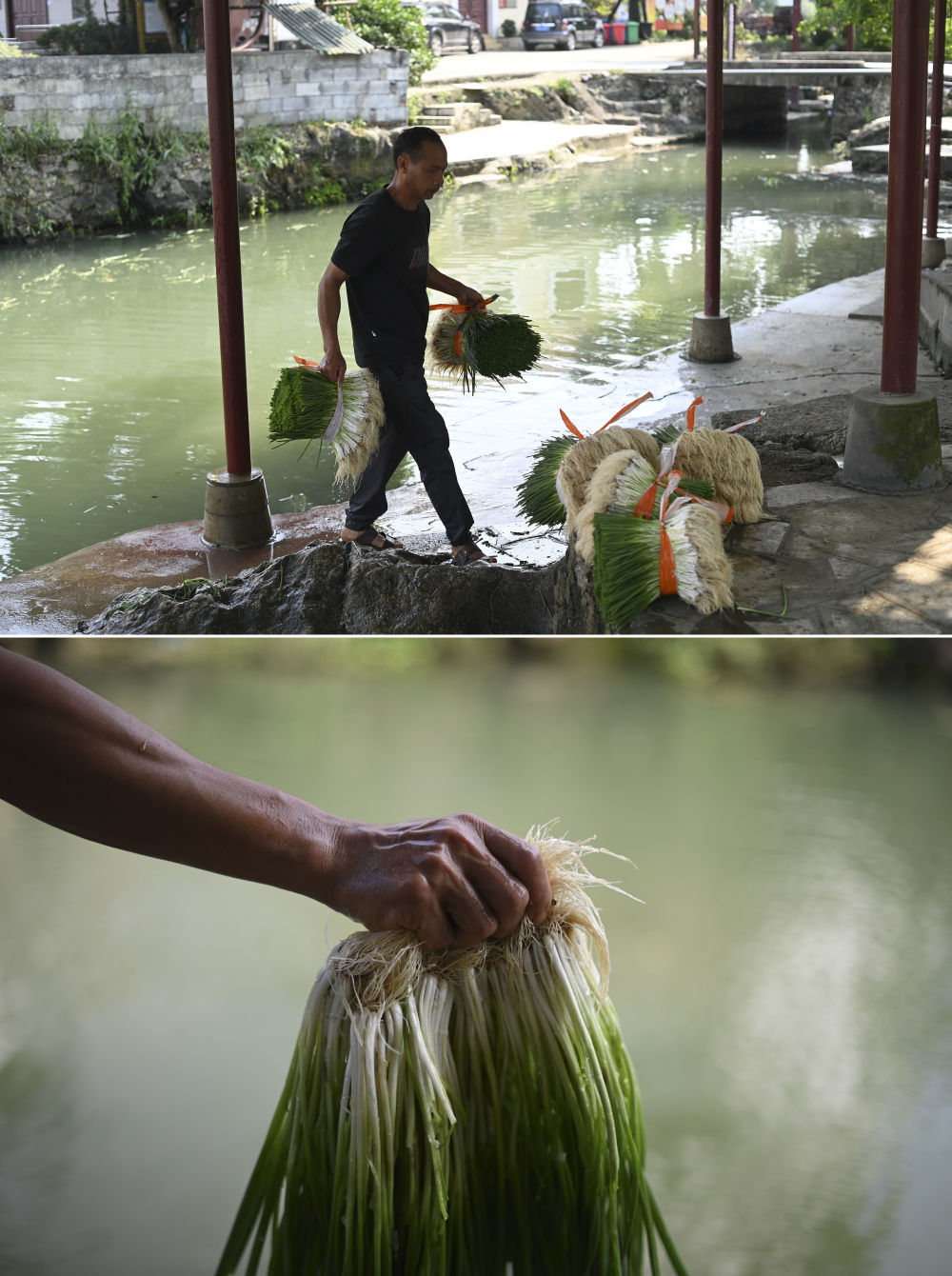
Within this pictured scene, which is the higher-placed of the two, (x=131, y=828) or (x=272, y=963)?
(x=131, y=828)

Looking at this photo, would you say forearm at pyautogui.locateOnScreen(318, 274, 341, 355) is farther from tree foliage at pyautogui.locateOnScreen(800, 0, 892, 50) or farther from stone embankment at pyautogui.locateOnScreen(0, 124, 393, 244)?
tree foliage at pyautogui.locateOnScreen(800, 0, 892, 50)

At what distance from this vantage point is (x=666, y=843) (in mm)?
896

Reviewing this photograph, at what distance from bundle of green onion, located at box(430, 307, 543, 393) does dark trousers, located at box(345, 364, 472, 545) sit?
18 centimetres

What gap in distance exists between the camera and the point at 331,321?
3295 millimetres

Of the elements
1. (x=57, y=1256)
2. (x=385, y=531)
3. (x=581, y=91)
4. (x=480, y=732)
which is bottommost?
(x=385, y=531)

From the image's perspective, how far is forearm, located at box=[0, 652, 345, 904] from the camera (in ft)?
2.13

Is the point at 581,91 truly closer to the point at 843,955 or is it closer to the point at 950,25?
the point at 950,25

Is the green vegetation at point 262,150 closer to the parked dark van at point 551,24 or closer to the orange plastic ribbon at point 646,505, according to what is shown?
the orange plastic ribbon at point 646,505

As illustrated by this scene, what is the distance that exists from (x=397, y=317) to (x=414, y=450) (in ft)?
1.20

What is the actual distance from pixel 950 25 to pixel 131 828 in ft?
63.8

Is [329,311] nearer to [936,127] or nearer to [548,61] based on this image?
[936,127]

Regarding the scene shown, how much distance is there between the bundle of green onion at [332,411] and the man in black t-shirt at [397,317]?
1.9 inches

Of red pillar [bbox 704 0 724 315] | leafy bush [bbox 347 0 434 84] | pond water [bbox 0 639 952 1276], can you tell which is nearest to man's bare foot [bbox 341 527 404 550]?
pond water [bbox 0 639 952 1276]

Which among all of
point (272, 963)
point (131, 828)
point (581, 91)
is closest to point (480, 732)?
point (272, 963)
